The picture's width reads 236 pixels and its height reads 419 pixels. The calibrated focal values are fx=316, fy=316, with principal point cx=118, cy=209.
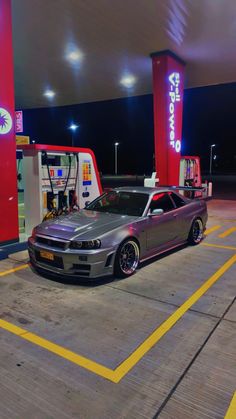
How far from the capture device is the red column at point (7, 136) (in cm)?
598

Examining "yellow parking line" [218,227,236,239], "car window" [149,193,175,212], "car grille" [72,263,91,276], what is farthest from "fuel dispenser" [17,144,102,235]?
"yellow parking line" [218,227,236,239]

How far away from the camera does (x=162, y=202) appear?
19.4 feet

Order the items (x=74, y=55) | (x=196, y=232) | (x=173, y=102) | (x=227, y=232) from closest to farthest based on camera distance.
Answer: (x=196, y=232), (x=227, y=232), (x=74, y=55), (x=173, y=102)

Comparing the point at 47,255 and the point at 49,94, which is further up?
the point at 49,94

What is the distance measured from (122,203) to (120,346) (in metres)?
3.15

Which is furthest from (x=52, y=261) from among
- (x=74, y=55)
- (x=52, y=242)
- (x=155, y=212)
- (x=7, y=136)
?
(x=74, y=55)

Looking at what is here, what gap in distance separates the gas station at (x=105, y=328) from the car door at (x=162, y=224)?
1.13ft

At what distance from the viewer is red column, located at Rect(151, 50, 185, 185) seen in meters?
11.2

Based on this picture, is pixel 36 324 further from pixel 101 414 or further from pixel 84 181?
pixel 84 181

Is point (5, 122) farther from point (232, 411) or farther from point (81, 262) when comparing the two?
point (232, 411)

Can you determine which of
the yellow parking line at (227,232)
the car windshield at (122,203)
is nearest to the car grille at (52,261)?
the car windshield at (122,203)

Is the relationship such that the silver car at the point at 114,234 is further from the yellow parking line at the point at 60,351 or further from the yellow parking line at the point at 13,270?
the yellow parking line at the point at 60,351

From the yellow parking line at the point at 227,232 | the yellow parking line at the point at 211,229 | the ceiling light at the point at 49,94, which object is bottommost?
the yellow parking line at the point at 227,232

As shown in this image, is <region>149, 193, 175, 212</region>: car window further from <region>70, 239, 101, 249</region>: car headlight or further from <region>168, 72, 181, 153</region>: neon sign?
<region>168, 72, 181, 153</region>: neon sign
